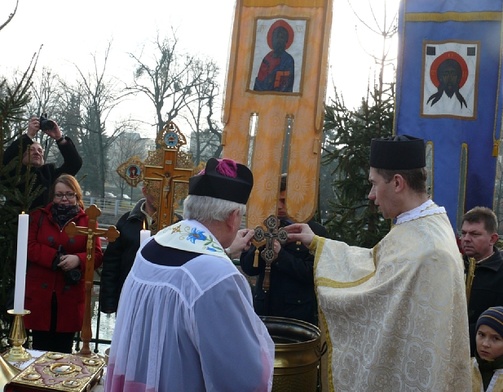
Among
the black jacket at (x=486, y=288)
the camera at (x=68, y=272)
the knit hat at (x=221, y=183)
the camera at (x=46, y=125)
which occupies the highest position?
the camera at (x=46, y=125)

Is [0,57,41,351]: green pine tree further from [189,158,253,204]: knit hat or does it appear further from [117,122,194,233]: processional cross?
[189,158,253,204]: knit hat

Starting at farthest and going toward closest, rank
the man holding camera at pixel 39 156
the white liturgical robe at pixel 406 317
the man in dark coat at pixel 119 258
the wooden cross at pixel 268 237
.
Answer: the man holding camera at pixel 39 156 → the man in dark coat at pixel 119 258 → the wooden cross at pixel 268 237 → the white liturgical robe at pixel 406 317

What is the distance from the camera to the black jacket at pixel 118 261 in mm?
3945

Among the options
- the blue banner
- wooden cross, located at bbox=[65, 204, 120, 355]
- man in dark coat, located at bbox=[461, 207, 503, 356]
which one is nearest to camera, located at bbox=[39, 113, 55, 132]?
wooden cross, located at bbox=[65, 204, 120, 355]

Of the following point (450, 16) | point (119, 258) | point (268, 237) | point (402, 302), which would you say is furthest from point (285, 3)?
point (402, 302)

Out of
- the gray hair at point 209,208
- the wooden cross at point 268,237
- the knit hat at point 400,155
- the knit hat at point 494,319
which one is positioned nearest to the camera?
the gray hair at point 209,208

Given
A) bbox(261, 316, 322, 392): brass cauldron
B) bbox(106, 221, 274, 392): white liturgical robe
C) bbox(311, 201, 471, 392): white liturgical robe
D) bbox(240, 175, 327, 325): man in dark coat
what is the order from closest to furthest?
1. bbox(106, 221, 274, 392): white liturgical robe
2. bbox(311, 201, 471, 392): white liturgical robe
3. bbox(261, 316, 322, 392): brass cauldron
4. bbox(240, 175, 327, 325): man in dark coat

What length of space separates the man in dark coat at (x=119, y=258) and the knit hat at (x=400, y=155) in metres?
1.77

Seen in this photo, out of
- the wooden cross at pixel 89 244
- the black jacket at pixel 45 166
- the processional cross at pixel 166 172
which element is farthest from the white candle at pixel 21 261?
the black jacket at pixel 45 166

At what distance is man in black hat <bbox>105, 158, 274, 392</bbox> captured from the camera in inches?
70.0

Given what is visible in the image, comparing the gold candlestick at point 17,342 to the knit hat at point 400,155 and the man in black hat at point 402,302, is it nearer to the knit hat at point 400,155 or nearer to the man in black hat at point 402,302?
the man in black hat at point 402,302

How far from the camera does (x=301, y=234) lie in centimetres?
329

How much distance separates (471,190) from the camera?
499cm

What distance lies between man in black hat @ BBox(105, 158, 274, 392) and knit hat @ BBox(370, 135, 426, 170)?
0.92 meters
